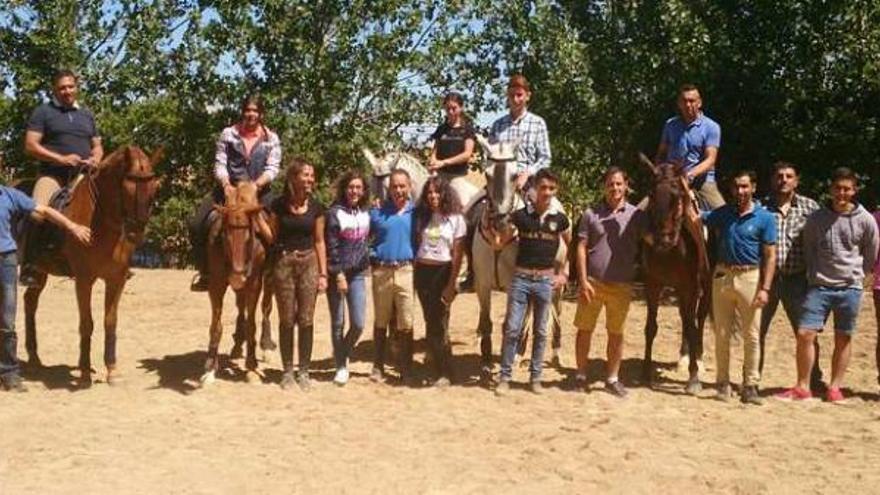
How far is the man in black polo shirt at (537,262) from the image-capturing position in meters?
7.70

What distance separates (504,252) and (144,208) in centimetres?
345

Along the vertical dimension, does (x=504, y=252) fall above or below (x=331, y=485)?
above

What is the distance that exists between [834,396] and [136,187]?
6.54m

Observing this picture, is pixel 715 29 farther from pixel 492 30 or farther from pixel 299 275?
pixel 299 275

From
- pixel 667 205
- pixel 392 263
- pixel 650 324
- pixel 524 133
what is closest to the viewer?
pixel 667 205

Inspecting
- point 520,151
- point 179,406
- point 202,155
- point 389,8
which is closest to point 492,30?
point 389,8

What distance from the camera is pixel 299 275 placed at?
7840 millimetres

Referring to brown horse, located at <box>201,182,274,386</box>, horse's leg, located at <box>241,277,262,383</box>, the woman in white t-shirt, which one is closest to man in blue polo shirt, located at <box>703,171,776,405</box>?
the woman in white t-shirt

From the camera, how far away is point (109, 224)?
311 inches

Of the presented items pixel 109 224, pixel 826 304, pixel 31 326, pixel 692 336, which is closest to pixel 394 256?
pixel 109 224

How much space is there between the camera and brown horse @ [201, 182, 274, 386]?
764cm

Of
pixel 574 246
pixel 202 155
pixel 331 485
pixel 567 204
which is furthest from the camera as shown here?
pixel 202 155

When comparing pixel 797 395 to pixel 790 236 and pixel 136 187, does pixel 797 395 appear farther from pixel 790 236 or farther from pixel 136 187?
pixel 136 187

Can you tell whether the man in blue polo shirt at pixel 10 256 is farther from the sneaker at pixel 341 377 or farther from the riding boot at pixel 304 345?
the sneaker at pixel 341 377
